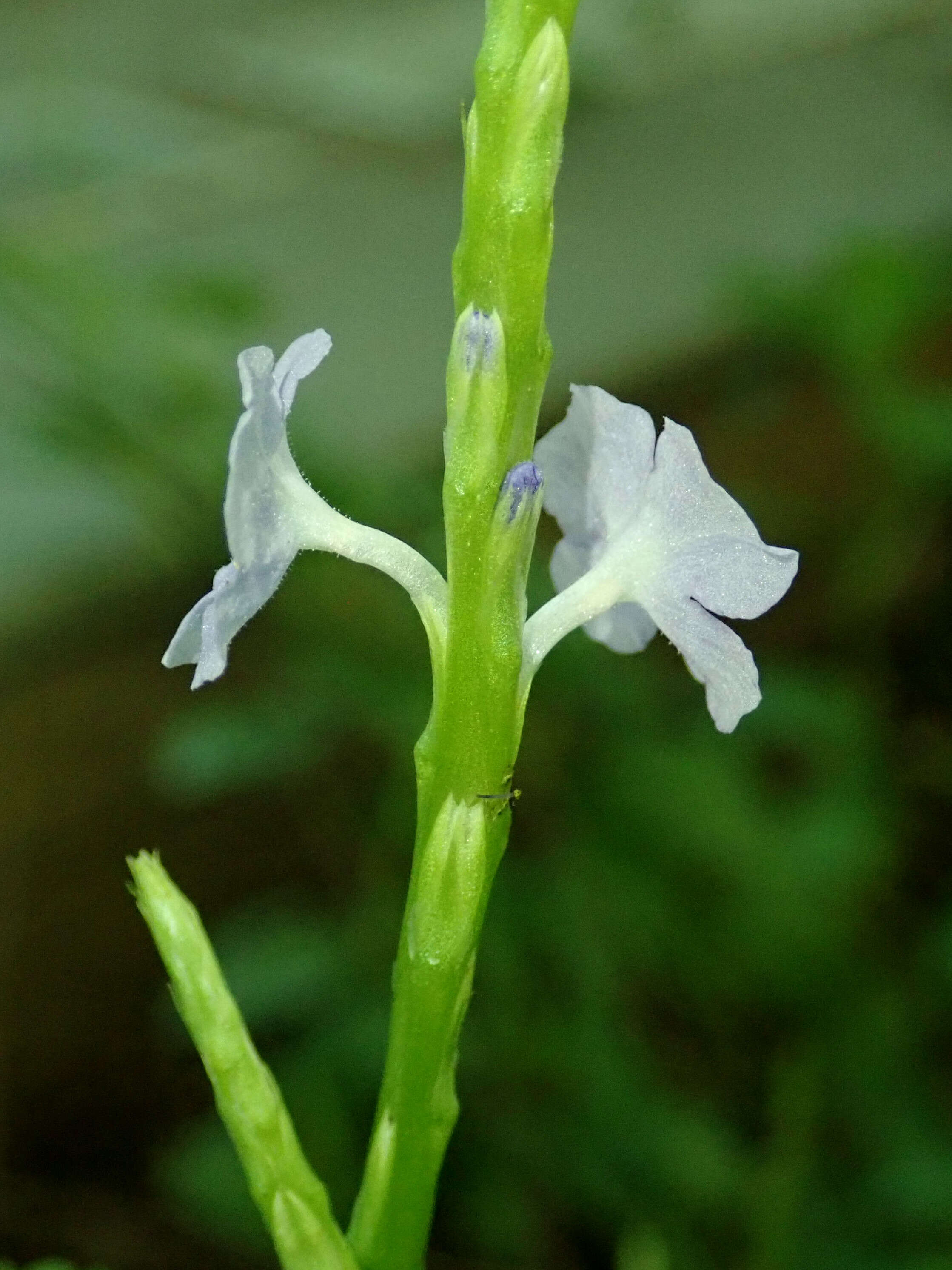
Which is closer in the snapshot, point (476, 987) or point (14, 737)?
point (476, 987)

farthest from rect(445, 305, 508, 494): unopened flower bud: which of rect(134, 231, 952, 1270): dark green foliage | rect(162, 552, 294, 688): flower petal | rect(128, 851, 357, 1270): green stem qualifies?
rect(134, 231, 952, 1270): dark green foliage

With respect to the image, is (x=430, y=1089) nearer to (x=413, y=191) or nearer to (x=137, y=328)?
(x=137, y=328)

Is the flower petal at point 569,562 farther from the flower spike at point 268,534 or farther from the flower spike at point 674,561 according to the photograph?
the flower spike at point 268,534

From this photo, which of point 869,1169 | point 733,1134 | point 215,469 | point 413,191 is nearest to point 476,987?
point 733,1134

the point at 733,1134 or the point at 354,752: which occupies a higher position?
the point at 354,752

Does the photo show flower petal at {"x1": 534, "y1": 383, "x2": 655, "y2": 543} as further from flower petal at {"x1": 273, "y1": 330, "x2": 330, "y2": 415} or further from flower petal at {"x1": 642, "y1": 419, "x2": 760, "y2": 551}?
flower petal at {"x1": 273, "y1": 330, "x2": 330, "y2": 415}
